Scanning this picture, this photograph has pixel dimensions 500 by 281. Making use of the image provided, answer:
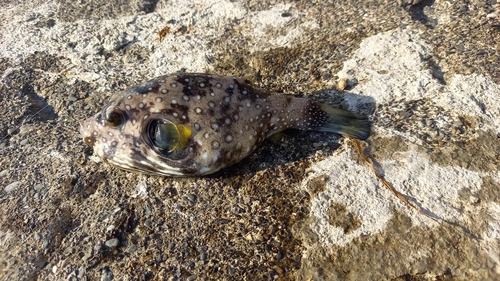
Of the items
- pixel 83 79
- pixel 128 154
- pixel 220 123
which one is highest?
pixel 220 123

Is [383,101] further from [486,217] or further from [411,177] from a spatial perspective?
[486,217]

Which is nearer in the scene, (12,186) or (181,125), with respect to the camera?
(181,125)

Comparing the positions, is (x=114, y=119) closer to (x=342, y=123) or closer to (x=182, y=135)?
(x=182, y=135)

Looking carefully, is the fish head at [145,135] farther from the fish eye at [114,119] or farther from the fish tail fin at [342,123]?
the fish tail fin at [342,123]

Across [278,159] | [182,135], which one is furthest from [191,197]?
[278,159]

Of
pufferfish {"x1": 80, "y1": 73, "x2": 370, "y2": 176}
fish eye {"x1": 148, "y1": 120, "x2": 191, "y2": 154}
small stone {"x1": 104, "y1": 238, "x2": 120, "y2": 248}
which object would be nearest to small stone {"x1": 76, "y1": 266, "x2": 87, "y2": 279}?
small stone {"x1": 104, "y1": 238, "x2": 120, "y2": 248}

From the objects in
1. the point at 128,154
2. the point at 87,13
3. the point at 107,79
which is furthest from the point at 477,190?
the point at 87,13

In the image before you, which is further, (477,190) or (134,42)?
(134,42)
